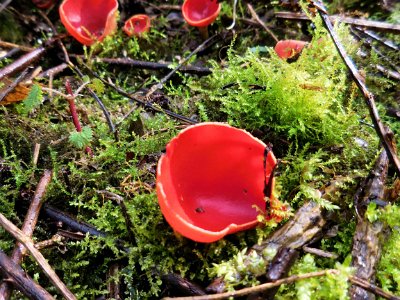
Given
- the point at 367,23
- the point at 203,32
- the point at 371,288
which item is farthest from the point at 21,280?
the point at 367,23

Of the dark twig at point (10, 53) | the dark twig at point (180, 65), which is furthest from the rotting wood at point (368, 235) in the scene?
the dark twig at point (10, 53)

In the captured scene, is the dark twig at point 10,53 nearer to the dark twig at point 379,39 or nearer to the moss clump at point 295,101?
the moss clump at point 295,101

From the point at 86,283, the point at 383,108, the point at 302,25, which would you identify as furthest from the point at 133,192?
the point at 302,25

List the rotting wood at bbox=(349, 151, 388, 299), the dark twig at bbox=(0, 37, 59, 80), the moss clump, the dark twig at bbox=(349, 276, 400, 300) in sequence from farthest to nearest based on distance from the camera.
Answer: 1. the dark twig at bbox=(0, 37, 59, 80)
2. the moss clump
3. the rotting wood at bbox=(349, 151, 388, 299)
4. the dark twig at bbox=(349, 276, 400, 300)

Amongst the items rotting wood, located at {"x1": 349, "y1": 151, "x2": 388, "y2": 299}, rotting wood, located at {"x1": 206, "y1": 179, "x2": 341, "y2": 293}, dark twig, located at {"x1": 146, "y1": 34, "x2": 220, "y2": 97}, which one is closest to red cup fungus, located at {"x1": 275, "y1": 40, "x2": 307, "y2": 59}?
dark twig, located at {"x1": 146, "y1": 34, "x2": 220, "y2": 97}

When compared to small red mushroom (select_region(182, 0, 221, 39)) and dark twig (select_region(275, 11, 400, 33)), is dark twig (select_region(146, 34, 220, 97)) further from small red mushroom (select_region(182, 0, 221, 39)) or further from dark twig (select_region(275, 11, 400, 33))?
dark twig (select_region(275, 11, 400, 33))

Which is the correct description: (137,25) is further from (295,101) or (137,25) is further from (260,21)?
(295,101)
